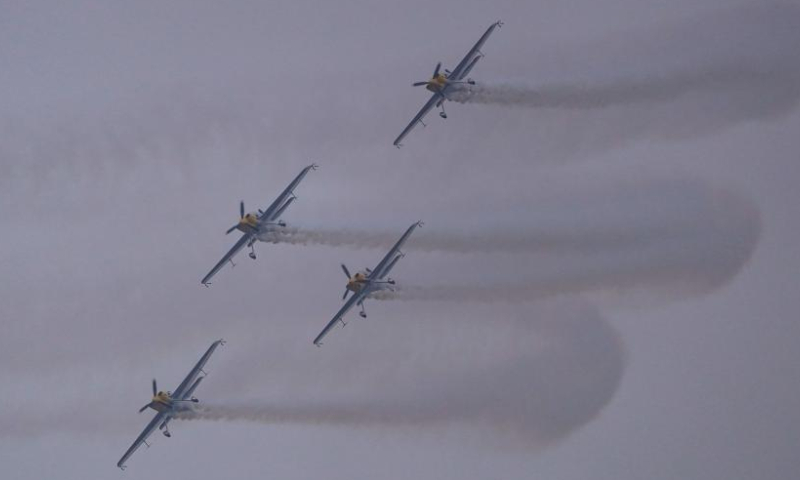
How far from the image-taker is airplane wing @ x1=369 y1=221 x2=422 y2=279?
83.2 meters

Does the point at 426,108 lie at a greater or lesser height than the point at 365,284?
greater

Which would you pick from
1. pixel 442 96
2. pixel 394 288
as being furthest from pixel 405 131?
pixel 394 288

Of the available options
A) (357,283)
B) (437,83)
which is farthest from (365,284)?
(437,83)

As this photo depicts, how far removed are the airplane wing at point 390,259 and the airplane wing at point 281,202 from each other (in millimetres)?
5428

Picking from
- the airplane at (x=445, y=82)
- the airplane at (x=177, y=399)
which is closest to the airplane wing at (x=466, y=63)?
the airplane at (x=445, y=82)

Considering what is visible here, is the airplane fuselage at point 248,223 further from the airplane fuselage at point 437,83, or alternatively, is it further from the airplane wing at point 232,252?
the airplane fuselage at point 437,83

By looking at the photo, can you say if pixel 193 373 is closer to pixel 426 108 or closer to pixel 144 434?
pixel 144 434

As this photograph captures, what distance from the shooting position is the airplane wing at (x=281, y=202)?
83.1m

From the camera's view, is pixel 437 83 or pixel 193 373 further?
pixel 193 373

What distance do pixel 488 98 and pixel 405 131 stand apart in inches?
179

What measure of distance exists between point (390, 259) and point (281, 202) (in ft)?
19.8

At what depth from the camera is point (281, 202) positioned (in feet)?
274

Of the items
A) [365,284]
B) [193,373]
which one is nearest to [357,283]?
[365,284]

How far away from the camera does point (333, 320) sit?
87.2 meters
